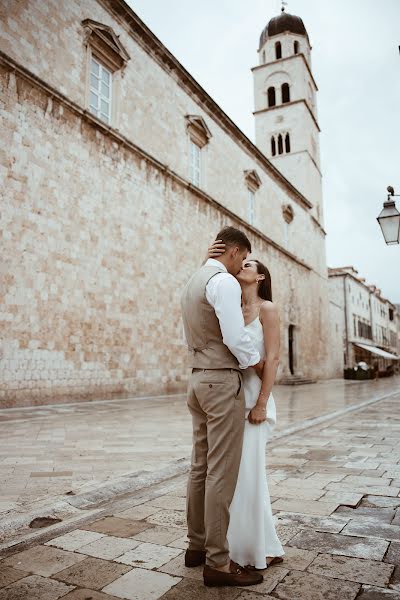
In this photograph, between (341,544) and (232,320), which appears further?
(341,544)

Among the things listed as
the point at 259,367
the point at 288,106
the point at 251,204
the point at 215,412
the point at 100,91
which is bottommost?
the point at 215,412

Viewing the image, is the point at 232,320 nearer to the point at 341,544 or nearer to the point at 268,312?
the point at 268,312

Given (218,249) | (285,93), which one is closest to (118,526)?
(218,249)

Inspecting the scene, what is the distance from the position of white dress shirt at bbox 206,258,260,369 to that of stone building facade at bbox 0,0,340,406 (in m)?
8.41

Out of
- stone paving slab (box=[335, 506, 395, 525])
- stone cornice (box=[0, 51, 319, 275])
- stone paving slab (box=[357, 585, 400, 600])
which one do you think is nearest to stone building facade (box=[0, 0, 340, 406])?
stone cornice (box=[0, 51, 319, 275])

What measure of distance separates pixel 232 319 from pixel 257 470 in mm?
842

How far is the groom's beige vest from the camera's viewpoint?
91.7 inches

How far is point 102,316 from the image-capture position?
1227 cm

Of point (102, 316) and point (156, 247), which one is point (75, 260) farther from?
point (156, 247)

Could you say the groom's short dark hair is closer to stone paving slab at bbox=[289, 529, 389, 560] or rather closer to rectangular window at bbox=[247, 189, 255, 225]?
stone paving slab at bbox=[289, 529, 389, 560]

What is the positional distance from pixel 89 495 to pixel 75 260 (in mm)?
8618

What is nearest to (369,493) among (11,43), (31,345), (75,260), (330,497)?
(330,497)

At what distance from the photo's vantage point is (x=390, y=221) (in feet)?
22.8

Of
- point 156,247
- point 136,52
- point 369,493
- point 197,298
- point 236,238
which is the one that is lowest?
point 369,493
